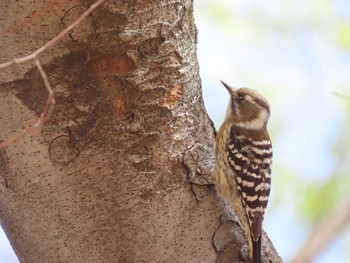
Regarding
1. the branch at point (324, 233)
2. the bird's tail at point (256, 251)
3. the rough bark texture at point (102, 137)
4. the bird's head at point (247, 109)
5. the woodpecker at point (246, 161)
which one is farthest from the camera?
the branch at point (324, 233)

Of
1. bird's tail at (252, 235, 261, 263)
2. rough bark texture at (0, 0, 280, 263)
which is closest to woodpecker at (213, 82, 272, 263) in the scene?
bird's tail at (252, 235, 261, 263)

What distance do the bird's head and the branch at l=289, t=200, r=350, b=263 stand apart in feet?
4.35

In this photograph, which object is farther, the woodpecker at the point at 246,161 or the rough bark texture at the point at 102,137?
the woodpecker at the point at 246,161

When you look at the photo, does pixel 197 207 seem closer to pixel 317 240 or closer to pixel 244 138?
pixel 244 138

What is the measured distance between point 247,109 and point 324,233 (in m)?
1.93

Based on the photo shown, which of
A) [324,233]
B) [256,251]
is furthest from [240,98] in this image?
[324,233]

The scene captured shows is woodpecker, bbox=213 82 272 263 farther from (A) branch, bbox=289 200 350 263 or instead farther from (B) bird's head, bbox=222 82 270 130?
(A) branch, bbox=289 200 350 263

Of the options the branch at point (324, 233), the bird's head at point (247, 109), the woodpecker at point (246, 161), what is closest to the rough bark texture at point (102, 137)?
the woodpecker at point (246, 161)

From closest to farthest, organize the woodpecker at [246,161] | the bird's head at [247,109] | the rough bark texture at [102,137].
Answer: the rough bark texture at [102,137] < the woodpecker at [246,161] < the bird's head at [247,109]

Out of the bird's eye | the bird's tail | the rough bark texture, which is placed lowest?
the bird's tail

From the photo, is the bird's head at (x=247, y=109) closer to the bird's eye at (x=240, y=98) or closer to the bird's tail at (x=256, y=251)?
the bird's eye at (x=240, y=98)

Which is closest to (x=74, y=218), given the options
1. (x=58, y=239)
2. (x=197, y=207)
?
(x=58, y=239)

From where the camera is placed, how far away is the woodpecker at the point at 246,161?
3.73 meters

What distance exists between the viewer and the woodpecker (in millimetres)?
3734
